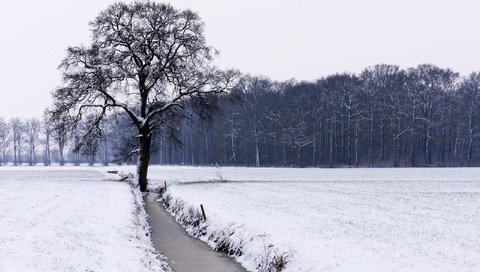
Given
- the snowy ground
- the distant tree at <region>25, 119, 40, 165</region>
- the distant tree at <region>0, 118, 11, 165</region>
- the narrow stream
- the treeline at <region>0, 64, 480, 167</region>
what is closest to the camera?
the snowy ground

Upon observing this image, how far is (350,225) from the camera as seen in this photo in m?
19.5

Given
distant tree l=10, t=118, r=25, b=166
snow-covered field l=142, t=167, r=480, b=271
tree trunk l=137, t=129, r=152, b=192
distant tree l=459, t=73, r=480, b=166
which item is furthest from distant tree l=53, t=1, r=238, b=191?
distant tree l=10, t=118, r=25, b=166

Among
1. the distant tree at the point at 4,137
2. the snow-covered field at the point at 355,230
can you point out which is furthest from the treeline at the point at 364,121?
the distant tree at the point at 4,137

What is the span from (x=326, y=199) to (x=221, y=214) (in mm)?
10214

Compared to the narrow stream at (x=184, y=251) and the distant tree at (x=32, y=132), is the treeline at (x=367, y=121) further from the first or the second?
the distant tree at (x=32, y=132)

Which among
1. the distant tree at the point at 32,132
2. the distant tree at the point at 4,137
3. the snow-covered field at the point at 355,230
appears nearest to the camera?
the snow-covered field at the point at 355,230

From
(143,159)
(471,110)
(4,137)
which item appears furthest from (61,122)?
(4,137)

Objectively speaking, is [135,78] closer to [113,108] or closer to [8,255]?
[113,108]

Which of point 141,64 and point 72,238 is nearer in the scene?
point 72,238

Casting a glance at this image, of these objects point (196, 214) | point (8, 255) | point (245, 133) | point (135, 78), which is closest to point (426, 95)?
point (245, 133)

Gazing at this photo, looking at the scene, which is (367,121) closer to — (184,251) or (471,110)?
(471,110)

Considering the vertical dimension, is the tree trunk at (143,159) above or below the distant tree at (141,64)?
below

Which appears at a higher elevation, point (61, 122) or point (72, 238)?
point (61, 122)

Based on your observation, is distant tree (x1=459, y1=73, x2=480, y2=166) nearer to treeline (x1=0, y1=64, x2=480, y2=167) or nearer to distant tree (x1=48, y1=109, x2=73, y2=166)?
treeline (x1=0, y1=64, x2=480, y2=167)
